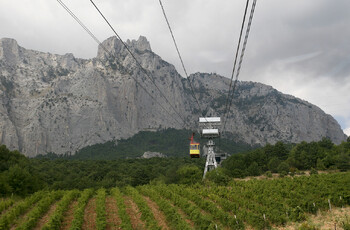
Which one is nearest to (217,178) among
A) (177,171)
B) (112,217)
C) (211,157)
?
(211,157)

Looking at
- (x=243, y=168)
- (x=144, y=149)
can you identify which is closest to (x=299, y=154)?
(x=243, y=168)

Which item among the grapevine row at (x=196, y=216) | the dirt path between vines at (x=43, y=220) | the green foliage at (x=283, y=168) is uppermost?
the green foliage at (x=283, y=168)

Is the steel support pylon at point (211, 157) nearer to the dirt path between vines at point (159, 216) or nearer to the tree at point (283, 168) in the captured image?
the dirt path between vines at point (159, 216)

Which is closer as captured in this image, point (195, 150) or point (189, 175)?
point (195, 150)

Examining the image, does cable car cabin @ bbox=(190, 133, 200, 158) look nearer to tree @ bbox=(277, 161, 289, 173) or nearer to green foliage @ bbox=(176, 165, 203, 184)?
green foliage @ bbox=(176, 165, 203, 184)

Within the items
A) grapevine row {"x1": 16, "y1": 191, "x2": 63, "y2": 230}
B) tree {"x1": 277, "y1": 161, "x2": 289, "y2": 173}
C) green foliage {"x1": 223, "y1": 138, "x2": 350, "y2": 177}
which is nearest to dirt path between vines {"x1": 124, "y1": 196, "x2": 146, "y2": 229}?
grapevine row {"x1": 16, "y1": 191, "x2": 63, "y2": 230}

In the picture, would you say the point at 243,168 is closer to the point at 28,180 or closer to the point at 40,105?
the point at 28,180

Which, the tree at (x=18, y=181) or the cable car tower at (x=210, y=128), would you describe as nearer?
the tree at (x=18, y=181)

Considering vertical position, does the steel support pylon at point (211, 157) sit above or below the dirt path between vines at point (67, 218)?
above

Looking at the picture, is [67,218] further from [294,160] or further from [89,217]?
[294,160]

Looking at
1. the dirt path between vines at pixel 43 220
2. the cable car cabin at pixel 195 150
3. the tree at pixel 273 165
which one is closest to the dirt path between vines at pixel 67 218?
the dirt path between vines at pixel 43 220

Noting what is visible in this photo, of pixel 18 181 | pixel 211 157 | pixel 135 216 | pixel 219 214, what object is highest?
pixel 211 157

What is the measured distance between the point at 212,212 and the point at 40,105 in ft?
620

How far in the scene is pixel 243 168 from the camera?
293 feet
